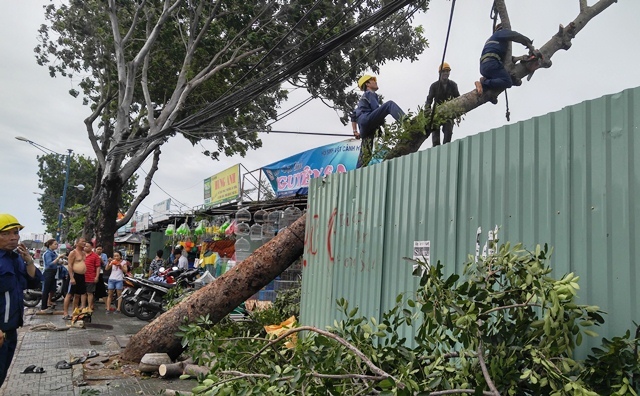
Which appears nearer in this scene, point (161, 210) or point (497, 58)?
point (497, 58)

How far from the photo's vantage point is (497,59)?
599 centimetres

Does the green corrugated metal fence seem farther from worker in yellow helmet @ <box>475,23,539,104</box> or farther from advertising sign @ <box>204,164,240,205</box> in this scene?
advertising sign @ <box>204,164,240,205</box>

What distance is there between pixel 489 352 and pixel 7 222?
4.05 metres

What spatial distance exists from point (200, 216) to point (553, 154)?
16.8 meters

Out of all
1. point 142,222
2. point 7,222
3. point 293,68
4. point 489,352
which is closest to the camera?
point 489,352

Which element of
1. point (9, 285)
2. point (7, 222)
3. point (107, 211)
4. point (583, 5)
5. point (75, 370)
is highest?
point (583, 5)

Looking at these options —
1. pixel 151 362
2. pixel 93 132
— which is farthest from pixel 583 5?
pixel 93 132

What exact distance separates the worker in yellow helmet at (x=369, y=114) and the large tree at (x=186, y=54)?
537cm

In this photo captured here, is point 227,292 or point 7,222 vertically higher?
point 7,222

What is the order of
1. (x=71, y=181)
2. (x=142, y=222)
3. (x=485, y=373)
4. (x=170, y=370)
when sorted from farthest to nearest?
(x=71, y=181)
(x=142, y=222)
(x=170, y=370)
(x=485, y=373)

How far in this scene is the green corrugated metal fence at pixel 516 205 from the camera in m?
2.29

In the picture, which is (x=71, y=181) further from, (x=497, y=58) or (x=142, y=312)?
(x=497, y=58)

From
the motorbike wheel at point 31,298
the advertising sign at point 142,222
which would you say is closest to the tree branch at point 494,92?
the motorbike wheel at point 31,298

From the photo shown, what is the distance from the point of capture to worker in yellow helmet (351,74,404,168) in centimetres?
638
